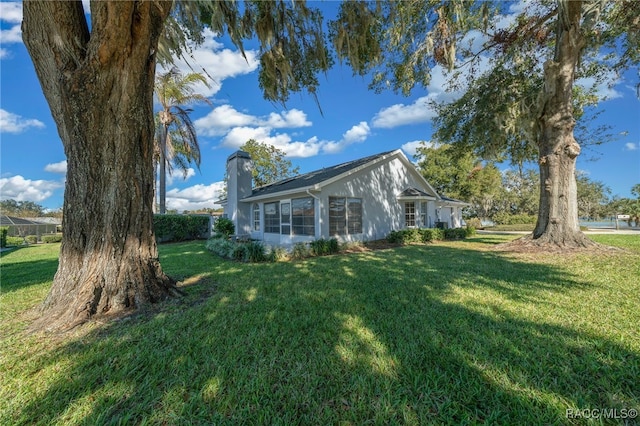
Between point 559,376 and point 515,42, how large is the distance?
463 inches

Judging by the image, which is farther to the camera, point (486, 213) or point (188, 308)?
point (486, 213)

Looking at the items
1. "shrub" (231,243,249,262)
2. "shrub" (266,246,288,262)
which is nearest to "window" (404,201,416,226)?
"shrub" (266,246,288,262)

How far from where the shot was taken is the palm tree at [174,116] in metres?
16.5

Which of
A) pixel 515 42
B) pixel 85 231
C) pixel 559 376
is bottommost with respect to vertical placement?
pixel 559 376

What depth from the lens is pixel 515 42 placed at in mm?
9375

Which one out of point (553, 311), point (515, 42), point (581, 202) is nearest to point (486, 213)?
point (581, 202)

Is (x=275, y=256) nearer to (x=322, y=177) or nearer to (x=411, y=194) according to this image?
(x=322, y=177)

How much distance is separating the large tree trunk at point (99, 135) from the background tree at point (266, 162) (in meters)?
26.6

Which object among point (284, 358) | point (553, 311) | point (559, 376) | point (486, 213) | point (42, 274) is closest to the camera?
point (559, 376)

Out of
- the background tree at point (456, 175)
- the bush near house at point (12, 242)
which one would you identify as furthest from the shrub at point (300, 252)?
the background tree at point (456, 175)

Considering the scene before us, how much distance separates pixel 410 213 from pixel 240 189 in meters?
10.2

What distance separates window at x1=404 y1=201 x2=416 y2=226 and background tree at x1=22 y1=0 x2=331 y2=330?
1238 cm

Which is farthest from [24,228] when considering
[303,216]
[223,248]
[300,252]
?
[300,252]

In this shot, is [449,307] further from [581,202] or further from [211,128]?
[581,202]
